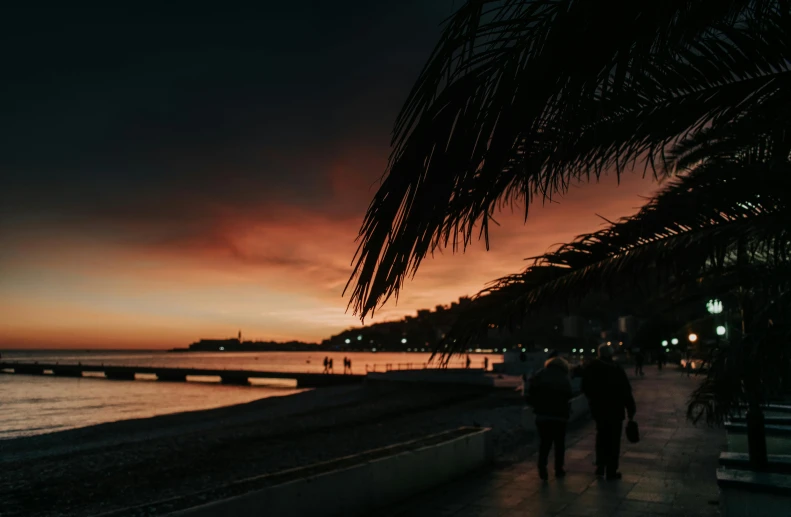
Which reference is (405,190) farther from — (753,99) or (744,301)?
(744,301)

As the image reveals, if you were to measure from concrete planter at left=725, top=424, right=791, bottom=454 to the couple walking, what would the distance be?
3.63 feet

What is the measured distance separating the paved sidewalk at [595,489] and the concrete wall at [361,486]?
0.57 ft

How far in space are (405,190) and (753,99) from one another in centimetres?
160

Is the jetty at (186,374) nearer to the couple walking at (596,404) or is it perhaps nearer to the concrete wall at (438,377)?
the concrete wall at (438,377)

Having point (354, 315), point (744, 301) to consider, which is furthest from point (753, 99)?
point (744, 301)

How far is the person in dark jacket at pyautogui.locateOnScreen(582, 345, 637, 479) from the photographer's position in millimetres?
6887

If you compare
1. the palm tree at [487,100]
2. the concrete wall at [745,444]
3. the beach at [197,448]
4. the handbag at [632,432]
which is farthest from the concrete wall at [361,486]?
the palm tree at [487,100]

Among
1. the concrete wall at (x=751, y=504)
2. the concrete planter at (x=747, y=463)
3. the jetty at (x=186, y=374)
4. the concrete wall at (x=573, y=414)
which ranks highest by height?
the concrete planter at (x=747, y=463)

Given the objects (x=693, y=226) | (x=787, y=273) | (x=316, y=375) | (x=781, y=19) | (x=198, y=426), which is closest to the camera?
(x=781, y=19)

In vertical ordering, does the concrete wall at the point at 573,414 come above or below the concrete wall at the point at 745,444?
below

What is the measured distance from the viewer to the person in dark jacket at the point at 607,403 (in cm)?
689

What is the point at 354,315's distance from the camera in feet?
4.50

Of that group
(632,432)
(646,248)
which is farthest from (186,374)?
(646,248)

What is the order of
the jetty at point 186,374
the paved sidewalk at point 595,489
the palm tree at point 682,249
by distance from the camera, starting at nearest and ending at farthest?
the palm tree at point 682,249, the paved sidewalk at point 595,489, the jetty at point 186,374
